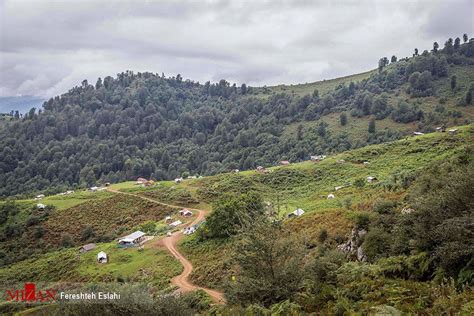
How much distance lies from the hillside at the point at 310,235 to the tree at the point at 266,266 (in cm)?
5

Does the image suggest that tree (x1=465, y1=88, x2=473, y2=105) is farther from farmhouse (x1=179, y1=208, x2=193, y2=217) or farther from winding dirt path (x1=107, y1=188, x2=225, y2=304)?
farmhouse (x1=179, y1=208, x2=193, y2=217)

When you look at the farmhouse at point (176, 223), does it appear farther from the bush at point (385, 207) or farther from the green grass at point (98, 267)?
the bush at point (385, 207)

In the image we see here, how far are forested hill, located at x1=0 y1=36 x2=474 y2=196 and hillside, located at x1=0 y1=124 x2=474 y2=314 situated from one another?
1862 inches

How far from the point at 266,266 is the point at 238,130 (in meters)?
157

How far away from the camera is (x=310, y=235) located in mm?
25281

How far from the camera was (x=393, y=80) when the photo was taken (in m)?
157

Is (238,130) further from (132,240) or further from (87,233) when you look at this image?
(132,240)

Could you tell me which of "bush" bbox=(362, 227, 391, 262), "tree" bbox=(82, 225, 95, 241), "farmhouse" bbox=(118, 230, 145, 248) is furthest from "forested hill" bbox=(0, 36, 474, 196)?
"bush" bbox=(362, 227, 391, 262)

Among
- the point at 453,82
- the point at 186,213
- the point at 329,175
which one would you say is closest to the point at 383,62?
the point at 453,82

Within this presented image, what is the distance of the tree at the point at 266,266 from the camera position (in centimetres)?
1341

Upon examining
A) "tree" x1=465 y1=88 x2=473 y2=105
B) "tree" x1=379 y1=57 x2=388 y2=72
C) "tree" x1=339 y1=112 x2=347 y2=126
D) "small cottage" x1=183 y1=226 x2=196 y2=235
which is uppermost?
"tree" x1=379 y1=57 x2=388 y2=72

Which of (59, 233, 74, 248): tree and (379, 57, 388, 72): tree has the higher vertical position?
(379, 57, 388, 72): tree

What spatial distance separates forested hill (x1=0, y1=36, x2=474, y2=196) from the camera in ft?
417

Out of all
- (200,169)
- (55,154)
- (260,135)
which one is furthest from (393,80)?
(55,154)
